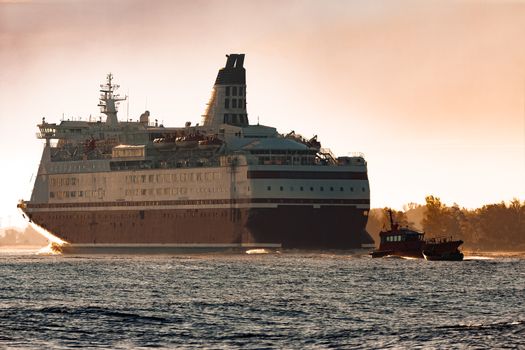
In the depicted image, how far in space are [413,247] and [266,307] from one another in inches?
2825

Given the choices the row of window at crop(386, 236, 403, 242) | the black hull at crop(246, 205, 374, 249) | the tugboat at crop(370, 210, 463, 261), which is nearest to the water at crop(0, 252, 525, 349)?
the tugboat at crop(370, 210, 463, 261)

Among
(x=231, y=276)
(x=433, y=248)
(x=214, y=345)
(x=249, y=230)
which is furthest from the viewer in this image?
(x=249, y=230)

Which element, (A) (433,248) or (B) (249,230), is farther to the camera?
(B) (249,230)

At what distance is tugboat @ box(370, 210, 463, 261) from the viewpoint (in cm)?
15888

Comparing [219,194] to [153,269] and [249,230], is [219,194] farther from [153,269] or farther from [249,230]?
[153,269]

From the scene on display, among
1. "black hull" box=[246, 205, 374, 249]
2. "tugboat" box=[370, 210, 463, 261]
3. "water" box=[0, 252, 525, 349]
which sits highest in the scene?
"black hull" box=[246, 205, 374, 249]

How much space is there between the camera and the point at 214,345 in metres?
71.9

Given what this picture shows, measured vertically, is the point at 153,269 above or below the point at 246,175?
below

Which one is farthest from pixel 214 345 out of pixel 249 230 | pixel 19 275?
pixel 249 230

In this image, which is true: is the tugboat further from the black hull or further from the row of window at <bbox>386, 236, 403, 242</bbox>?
the black hull

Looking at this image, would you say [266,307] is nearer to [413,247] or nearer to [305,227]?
[413,247]

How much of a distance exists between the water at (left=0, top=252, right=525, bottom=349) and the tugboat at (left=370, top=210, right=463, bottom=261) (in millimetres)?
15681

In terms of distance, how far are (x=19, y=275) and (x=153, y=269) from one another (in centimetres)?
1401

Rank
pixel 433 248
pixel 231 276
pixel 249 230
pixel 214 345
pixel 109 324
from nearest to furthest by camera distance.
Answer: pixel 214 345 → pixel 109 324 → pixel 231 276 → pixel 433 248 → pixel 249 230
